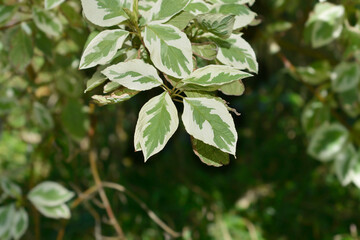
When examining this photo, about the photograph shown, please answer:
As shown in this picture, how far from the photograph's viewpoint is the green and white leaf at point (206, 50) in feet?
1.63

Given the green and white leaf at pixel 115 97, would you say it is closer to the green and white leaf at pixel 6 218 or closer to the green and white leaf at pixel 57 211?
the green and white leaf at pixel 57 211

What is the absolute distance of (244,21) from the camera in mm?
546

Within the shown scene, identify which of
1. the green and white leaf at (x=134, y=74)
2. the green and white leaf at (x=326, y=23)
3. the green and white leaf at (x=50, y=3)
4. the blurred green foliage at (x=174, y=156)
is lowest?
the blurred green foliage at (x=174, y=156)

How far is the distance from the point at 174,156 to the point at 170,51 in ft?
5.27

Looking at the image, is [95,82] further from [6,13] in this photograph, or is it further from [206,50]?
[6,13]

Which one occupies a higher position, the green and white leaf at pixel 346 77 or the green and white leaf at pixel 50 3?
the green and white leaf at pixel 50 3

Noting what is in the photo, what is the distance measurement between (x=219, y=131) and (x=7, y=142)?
218 centimetres

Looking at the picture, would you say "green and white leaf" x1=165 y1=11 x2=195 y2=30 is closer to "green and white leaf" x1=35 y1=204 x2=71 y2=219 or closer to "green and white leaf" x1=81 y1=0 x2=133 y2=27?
"green and white leaf" x1=81 y1=0 x2=133 y2=27

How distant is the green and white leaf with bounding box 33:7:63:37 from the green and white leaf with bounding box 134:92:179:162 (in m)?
0.37

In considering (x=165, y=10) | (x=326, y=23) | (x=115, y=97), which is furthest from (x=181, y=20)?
(x=326, y=23)

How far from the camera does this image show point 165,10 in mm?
480

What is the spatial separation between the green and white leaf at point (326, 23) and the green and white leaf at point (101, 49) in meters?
0.58

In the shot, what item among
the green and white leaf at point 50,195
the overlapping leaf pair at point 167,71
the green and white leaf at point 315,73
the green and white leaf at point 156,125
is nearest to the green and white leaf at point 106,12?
the overlapping leaf pair at point 167,71

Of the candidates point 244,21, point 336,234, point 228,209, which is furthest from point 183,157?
point 244,21
